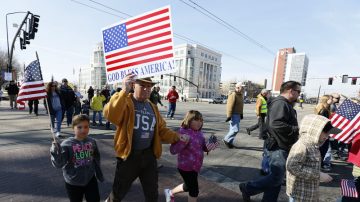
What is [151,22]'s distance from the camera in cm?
333

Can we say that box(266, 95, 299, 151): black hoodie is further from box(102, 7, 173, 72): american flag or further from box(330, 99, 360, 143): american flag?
box(102, 7, 173, 72): american flag

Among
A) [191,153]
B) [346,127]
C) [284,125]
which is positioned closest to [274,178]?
[284,125]

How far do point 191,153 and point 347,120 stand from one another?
277 centimetres

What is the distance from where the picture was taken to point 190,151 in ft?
10.6

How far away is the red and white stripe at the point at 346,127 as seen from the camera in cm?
376

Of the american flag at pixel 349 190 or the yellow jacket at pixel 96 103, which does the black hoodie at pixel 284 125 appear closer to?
the american flag at pixel 349 190

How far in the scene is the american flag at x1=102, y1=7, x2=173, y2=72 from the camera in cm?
321

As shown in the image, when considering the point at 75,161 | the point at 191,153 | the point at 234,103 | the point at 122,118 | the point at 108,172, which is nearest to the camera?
the point at 122,118

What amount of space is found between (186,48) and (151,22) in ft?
340

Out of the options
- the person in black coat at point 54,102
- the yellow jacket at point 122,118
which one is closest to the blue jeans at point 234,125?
the yellow jacket at point 122,118

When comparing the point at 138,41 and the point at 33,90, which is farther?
the point at 33,90

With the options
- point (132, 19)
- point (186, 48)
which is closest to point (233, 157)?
point (132, 19)

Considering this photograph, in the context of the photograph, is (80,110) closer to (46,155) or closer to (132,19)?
(46,155)

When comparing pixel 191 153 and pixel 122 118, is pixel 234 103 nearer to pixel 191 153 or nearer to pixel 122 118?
pixel 191 153
